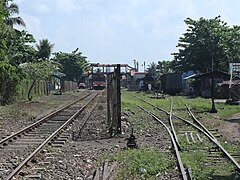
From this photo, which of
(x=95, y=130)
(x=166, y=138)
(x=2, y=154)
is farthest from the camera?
(x=95, y=130)

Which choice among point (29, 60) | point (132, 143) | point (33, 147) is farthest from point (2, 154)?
point (29, 60)

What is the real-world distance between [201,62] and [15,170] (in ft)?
186

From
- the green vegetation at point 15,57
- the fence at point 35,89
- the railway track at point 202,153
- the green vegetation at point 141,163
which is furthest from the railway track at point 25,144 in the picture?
the fence at point 35,89

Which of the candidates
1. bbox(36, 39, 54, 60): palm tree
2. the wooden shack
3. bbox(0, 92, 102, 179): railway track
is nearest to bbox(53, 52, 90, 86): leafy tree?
bbox(36, 39, 54, 60): palm tree

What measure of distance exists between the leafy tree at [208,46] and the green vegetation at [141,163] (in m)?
51.1

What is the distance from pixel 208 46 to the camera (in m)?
63.2

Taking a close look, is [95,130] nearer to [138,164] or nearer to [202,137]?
[202,137]

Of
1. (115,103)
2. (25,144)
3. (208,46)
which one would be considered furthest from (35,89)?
(25,144)

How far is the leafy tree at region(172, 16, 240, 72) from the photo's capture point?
206ft

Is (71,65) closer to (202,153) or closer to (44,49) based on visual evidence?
(44,49)

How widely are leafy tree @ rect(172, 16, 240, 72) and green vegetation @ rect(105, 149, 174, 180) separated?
168ft

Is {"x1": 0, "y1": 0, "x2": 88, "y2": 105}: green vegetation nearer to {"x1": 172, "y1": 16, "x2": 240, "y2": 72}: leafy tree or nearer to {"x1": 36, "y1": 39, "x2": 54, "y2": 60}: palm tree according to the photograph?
{"x1": 36, "y1": 39, "x2": 54, "y2": 60}: palm tree

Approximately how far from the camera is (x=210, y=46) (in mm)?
63094

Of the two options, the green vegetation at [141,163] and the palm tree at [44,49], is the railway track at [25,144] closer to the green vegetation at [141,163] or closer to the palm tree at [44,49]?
the green vegetation at [141,163]
